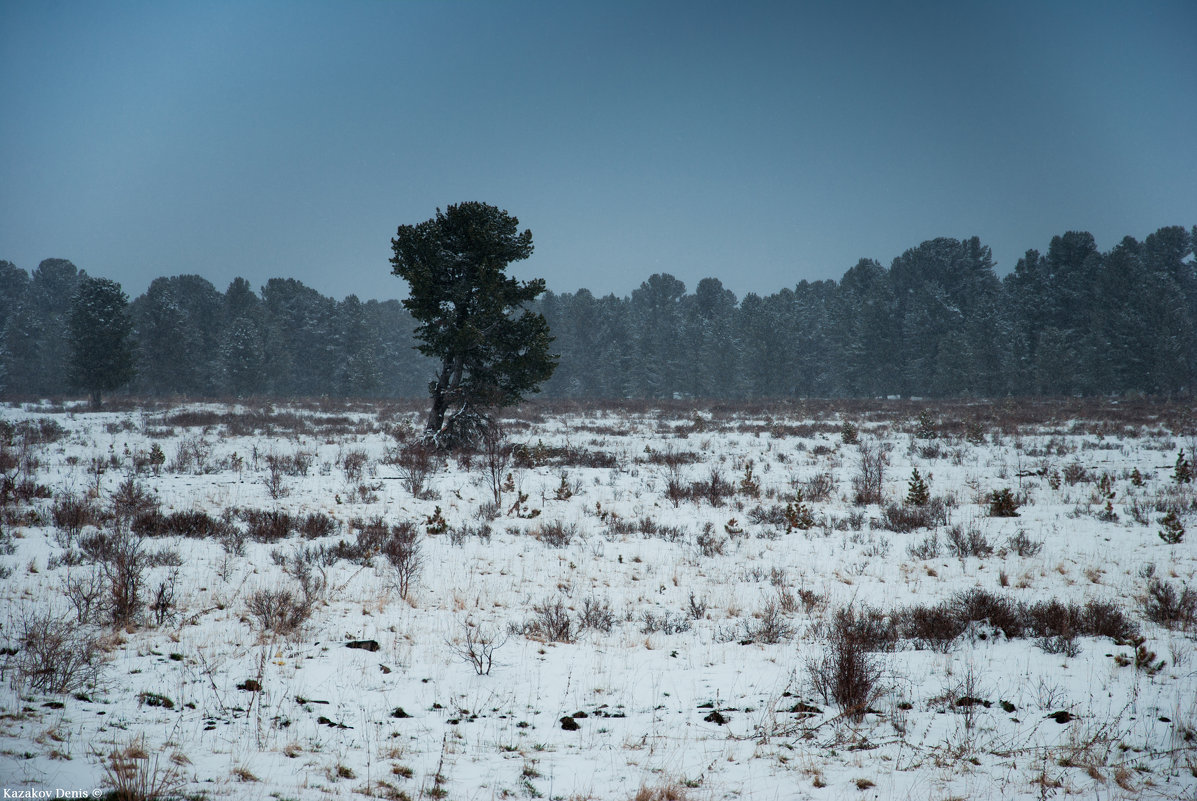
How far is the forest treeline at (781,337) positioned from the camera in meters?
45.5

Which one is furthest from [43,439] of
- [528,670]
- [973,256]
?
[973,256]

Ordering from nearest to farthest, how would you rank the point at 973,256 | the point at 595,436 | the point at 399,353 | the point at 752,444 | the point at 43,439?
the point at 43,439 < the point at 752,444 < the point at 595,436 < the point at 973,256 < the point at 399,353

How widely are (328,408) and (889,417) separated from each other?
115ft

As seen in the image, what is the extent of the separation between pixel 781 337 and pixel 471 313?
4811 centimetres

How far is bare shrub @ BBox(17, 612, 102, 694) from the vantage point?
154 inches

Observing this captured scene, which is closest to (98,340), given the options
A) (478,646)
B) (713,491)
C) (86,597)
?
(86,597)

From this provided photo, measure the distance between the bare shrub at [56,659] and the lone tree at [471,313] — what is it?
40.7ft

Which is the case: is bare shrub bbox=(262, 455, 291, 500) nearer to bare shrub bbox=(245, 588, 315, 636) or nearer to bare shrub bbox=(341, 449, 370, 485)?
bare shrub bbox=(341, 449, 370, 485)

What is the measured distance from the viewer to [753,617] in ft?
20.6

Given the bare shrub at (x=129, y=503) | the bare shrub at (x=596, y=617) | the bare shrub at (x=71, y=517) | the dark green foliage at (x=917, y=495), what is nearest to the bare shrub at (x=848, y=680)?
the bare shrub at (x=596, y=617)

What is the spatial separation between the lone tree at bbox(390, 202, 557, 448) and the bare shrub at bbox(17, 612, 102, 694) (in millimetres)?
12400

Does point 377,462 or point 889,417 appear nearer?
point 377,462

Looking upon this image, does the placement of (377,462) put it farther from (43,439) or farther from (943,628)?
(943,628)

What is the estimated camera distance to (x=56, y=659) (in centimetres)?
416
